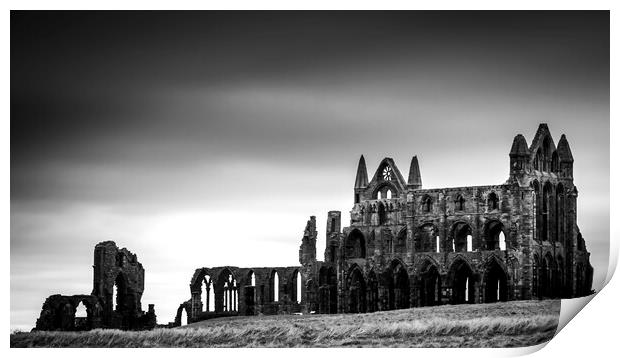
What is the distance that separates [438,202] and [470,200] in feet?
6.39

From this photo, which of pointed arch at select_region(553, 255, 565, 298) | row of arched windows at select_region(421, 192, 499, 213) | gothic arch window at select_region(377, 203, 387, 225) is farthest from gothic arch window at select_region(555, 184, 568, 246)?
gothic arch window at select_region(377, 203, 387, 225)

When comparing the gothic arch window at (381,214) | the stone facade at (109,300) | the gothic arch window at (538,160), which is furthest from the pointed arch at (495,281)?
the stone facade at (109,300)

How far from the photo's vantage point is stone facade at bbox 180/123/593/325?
10512cm

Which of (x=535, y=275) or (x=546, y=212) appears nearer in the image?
(x=535, y=275)

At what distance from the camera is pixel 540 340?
266ft

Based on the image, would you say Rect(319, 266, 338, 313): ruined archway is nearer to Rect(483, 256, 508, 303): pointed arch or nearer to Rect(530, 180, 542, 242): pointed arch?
Rect(483, 256, 508, 303): pointed arch

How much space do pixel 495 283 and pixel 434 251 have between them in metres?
3.82

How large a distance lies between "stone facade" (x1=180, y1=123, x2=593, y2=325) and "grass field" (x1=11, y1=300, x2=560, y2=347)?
6.72m

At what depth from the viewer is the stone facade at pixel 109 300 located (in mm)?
102000

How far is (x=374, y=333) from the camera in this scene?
88.6 m

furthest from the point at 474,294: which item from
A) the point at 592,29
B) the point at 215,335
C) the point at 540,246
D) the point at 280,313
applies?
the point at 592,29

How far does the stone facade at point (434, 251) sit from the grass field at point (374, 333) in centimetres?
672

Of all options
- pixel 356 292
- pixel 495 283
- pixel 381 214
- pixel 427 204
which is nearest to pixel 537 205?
pixel 495 283

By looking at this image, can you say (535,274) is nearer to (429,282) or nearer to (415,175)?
(429,282)
